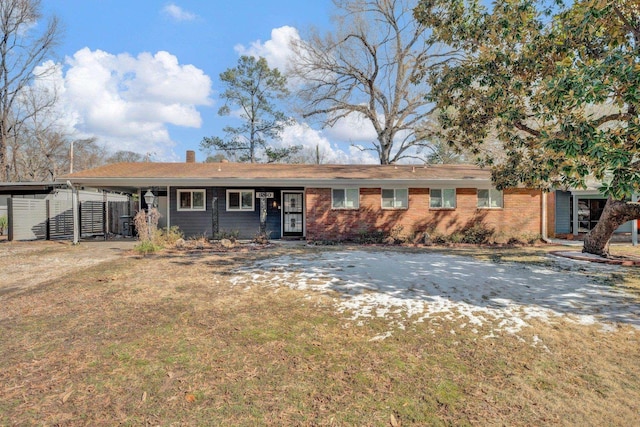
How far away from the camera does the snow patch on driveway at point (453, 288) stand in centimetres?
474

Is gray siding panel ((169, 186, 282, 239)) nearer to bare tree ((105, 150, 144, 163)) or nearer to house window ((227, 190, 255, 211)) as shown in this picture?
house window ((227, 190, 255, 211))

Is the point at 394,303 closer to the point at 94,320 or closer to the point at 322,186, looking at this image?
the point at 94,320

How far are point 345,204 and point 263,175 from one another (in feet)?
12.0

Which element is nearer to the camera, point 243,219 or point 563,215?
point 243,219

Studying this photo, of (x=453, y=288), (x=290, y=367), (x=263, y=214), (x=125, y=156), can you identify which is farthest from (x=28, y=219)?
(x=125, y=156)

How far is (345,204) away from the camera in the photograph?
13664 millimetres

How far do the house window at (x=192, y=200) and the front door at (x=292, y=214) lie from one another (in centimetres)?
343

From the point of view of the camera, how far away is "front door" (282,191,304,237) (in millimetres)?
14508

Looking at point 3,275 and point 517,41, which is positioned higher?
point 517,41

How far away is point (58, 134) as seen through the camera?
2786 centimetres

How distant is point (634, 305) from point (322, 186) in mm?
9905

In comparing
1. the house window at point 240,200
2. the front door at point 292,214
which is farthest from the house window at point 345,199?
the house window at point 240,200

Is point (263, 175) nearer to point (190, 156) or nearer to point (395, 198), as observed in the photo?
point (395, 198)

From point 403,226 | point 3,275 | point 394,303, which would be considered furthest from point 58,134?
point 394,303
